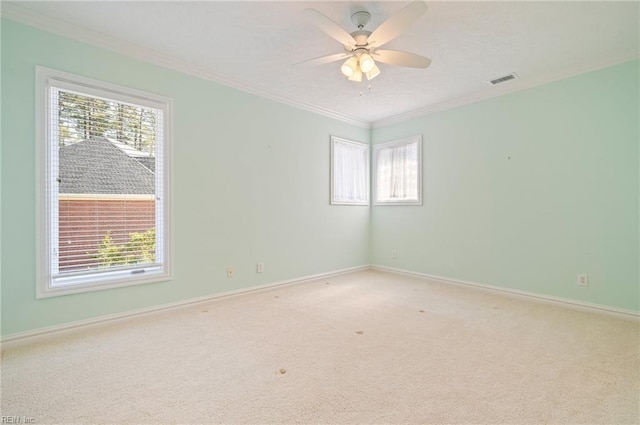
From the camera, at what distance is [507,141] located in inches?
148

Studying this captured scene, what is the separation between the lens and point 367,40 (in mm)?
2328

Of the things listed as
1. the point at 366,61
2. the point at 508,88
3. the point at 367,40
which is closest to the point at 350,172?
the point at 508,88

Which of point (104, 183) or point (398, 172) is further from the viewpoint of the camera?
point (398, 172)

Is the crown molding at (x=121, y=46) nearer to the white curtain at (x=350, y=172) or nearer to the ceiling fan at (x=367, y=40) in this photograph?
the white curtain at (x=350, y=172)

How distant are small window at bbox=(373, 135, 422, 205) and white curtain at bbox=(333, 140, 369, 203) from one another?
0.21 metres

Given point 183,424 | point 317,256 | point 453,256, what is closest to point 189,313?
point 183,424

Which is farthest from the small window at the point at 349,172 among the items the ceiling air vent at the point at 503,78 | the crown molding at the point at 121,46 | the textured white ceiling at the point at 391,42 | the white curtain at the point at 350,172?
the ceiling air vent at the point at 503,78

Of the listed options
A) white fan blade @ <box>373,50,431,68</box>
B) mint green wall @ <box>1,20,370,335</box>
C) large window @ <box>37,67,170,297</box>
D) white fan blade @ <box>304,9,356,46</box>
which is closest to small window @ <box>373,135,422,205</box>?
mint green wall @ <box>1,20,370,335</box>

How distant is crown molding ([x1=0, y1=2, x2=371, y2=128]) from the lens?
236cm

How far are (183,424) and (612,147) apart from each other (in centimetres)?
433

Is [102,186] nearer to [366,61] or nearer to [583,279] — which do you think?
[366,61]

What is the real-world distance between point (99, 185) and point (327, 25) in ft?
7.98

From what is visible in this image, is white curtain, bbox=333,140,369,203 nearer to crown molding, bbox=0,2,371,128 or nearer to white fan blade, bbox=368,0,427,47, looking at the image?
crown molding, bbox=0,2,371,128

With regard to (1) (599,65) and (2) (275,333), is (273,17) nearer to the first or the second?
(2) (275,333)
